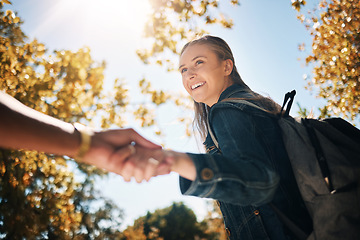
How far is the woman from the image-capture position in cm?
Result: 107

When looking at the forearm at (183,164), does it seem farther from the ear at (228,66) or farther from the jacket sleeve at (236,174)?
the ear at (228,66)

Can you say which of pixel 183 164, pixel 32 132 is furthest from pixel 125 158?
pixel 32 132

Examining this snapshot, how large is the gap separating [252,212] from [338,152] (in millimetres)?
646

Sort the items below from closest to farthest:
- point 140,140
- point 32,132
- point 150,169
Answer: point 32,132 < point 150,169 < point 140,140

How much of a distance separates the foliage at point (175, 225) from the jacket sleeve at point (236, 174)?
35.9 metres

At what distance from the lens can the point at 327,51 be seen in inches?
290

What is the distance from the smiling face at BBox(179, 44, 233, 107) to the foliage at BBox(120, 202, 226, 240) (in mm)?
35235

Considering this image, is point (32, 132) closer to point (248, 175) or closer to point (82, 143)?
point (82, 143)

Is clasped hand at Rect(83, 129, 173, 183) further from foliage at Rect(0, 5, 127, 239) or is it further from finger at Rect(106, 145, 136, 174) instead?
foliage at Rect(0, 5, 127, 239)

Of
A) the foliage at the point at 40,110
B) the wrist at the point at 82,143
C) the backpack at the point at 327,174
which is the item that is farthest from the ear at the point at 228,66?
the foliage at the point at 40,110

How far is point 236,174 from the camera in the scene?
41.7 inches

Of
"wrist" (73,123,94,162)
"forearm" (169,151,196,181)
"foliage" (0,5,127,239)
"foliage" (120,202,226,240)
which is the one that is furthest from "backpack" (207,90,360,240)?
"foliage" (120,202,226,240)

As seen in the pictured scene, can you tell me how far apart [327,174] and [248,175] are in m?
0.49

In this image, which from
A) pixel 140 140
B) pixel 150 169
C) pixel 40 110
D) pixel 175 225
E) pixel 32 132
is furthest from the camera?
pixel 175 225
